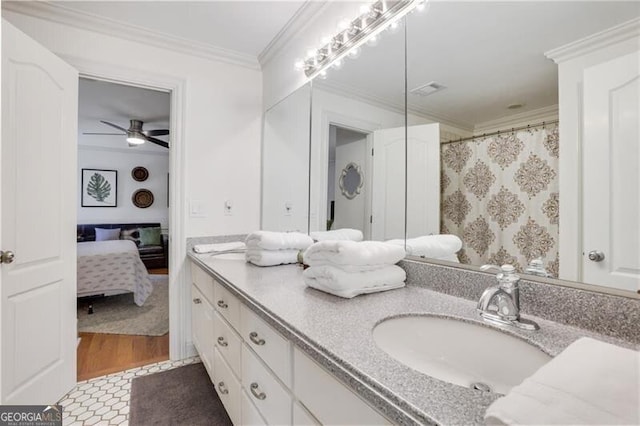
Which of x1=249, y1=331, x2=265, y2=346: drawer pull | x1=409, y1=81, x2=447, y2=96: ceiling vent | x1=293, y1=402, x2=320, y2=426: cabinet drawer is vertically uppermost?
x1=409, y1=81, x2=447, y2=96: ceiling vent

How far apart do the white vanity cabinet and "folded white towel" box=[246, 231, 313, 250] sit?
0.29m

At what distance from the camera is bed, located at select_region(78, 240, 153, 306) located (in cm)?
314

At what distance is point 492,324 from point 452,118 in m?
0.72

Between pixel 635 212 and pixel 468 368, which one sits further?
pixel 468 368

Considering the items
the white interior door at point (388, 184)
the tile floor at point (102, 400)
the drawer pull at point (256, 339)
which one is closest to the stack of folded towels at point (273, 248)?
the white interior door at point (388, 184)

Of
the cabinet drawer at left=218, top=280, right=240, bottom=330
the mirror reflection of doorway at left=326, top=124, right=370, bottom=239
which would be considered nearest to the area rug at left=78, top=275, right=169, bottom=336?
the cabinet drawer at left=218, top=280, right=240, bottom=330

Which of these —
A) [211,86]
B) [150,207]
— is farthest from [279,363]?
[150,207]

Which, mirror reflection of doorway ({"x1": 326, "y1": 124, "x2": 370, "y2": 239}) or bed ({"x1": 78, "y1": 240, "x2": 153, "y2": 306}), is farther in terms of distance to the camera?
bed ({"x1": 78, "y1": 240, "x2": 153, "y2": 306})

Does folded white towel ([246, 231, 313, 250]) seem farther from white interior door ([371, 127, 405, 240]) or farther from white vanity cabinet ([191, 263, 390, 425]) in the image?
white interior door ([371, 127, 405, 240])

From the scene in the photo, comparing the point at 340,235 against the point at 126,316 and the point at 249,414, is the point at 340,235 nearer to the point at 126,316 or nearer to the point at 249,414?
the point at 249,414

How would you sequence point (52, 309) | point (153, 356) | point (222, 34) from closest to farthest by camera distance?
point (52, 309) → point (222, 34) → point (153, 356)

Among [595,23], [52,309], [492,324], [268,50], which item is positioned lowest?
[52,309]

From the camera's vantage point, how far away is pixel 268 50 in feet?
7.23

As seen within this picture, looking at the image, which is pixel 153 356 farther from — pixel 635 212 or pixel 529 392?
pixel 635 212
